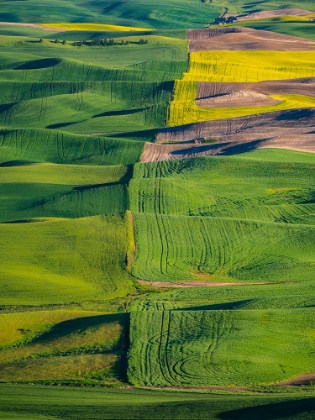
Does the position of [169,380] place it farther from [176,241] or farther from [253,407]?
[176,241]

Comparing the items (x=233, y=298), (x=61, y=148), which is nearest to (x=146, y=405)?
(x=233, y=298)

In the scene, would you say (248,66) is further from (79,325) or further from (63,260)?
(79,325)

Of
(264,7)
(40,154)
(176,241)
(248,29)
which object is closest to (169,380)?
(176,241)

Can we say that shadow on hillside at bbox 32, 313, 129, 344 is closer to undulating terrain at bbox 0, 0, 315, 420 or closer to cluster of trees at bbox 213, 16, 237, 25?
undulating terrain at bbox 0, 0, 315, 420

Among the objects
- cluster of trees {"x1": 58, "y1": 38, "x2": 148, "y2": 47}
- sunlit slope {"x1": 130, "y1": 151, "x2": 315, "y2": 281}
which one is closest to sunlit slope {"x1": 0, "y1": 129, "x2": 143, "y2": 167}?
sunlit slope {"x1": 130, "y1": 151, "x2": 315, "y2": 281}

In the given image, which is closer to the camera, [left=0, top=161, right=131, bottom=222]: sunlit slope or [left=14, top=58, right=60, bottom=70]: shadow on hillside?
[left=0, top=161, right=131, bottom=222]: sunlit slope

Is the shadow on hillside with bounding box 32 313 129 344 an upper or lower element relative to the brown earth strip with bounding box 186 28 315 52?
upper
